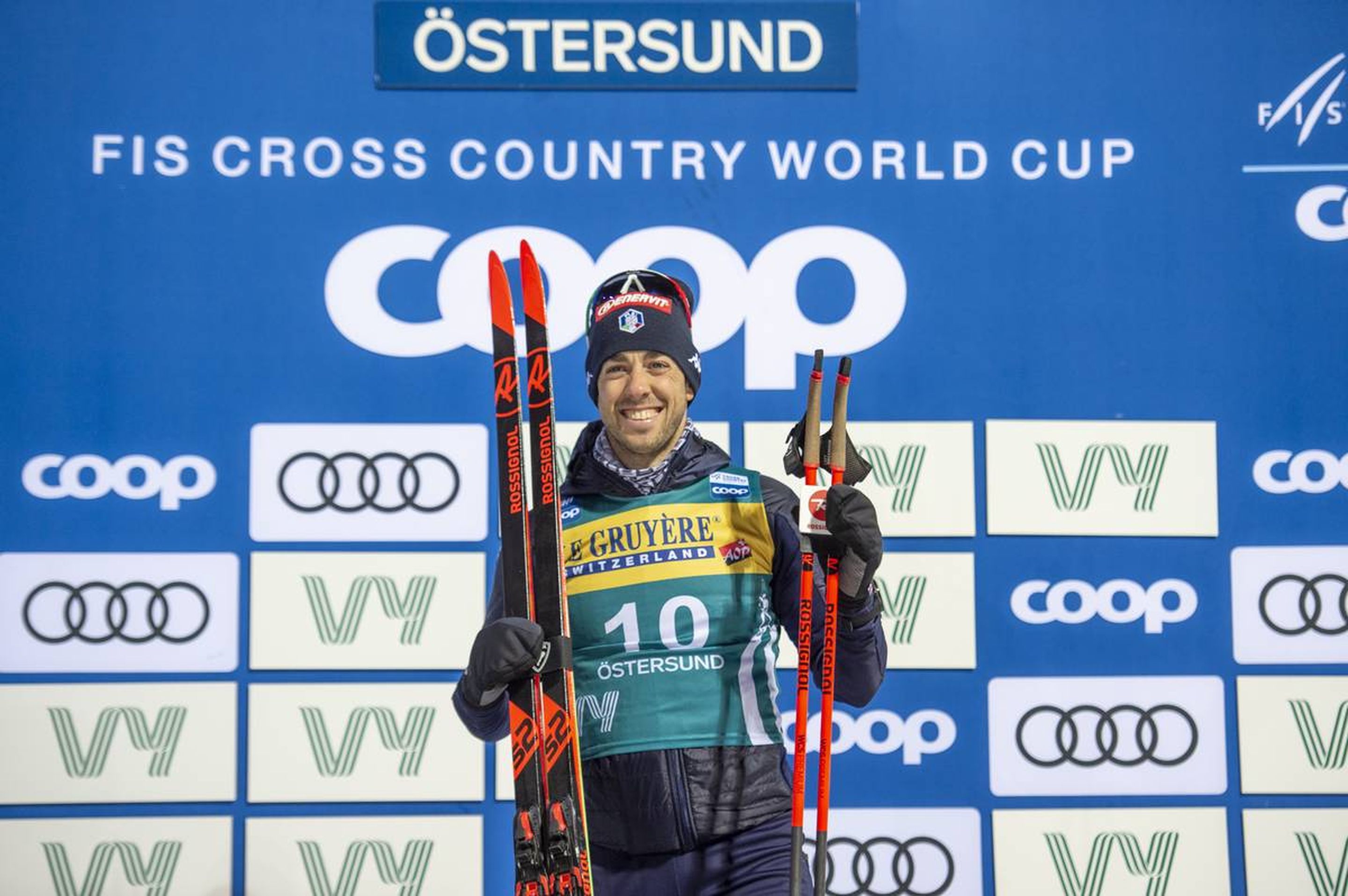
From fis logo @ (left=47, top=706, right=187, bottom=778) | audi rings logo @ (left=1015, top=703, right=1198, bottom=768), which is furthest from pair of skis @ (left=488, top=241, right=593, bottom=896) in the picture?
audi rings logo @ (left=1015, top=703, right=1198, bottom=768)

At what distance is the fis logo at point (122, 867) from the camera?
3.04 metres

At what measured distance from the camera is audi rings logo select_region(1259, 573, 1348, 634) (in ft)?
10.3

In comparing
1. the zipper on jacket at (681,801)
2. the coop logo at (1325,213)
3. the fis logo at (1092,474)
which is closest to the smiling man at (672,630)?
the zipper on jacket at (681,801)

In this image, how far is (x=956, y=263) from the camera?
3166mm

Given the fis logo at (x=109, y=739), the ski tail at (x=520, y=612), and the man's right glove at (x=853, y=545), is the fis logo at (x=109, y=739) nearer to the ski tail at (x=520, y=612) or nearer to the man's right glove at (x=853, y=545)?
the ski tail at (x=520, y=612)

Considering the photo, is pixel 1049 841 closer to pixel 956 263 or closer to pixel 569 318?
pixel 956 263

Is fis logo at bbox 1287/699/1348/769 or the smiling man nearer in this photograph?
the smiling man

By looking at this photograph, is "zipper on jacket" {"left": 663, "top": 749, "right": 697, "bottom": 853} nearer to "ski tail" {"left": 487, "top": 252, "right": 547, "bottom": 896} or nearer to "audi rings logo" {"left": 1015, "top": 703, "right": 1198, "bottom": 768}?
Answer: "ski tail" {"left": 487, "top": 252, "right": 547, "bottom": 896}

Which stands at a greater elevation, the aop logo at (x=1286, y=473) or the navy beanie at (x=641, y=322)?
the navy beanie at (x=641, y=322)

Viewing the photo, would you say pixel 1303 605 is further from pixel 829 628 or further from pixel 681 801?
pixel 681 801

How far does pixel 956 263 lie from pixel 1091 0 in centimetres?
71

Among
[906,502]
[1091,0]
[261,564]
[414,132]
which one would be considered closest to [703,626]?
[906,502]

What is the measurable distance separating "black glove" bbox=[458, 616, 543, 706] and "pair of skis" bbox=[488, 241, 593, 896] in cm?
3

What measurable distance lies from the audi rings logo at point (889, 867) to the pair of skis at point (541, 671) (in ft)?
3.93
